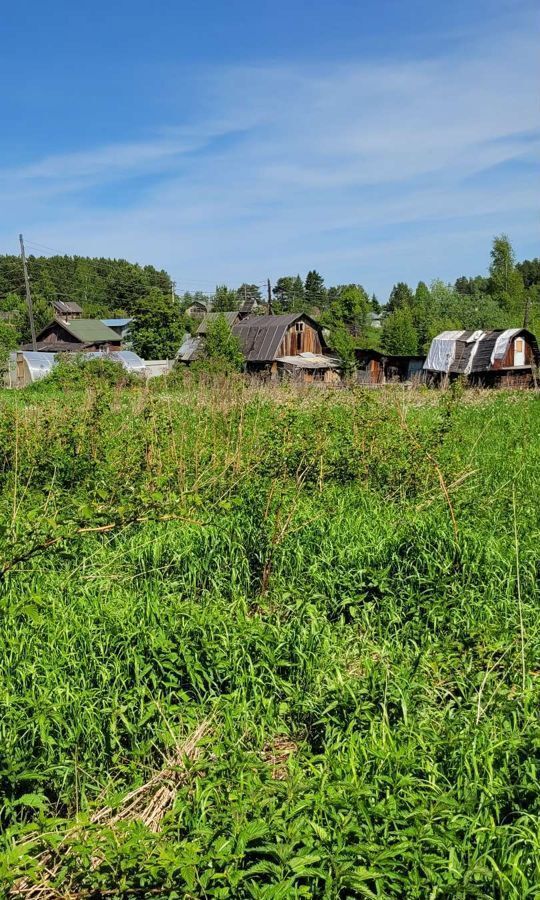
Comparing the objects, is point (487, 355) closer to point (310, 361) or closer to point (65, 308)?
point (310, 361)

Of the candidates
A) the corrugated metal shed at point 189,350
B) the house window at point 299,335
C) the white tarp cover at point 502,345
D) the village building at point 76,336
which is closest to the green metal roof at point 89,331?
the village building at point 76,336

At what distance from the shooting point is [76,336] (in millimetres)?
61031

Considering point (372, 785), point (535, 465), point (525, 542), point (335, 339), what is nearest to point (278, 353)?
point (335, 339)

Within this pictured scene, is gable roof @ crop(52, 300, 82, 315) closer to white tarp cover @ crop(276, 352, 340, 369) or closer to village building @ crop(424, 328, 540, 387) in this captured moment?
white tarp cover @ crop(276, 352, 340, 369)

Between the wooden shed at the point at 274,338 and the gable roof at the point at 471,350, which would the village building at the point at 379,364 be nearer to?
the wooden shed at the point at 274,338

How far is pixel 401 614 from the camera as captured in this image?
175 inches

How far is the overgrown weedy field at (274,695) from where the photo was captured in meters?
2.31

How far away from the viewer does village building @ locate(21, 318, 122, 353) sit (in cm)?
6053

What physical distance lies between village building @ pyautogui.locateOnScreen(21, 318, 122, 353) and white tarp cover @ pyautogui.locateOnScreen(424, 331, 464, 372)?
31.2 m

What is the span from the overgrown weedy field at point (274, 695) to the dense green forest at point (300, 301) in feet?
114

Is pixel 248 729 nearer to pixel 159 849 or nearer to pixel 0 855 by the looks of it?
pixel 159 849

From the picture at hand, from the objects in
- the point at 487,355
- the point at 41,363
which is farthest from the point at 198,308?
the point at 487,355

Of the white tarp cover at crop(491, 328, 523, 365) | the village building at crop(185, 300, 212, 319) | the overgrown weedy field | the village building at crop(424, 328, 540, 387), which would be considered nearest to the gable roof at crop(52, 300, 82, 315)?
the village building at crop(185, 300, 212, 319)

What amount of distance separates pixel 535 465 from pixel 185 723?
21.1 feet
